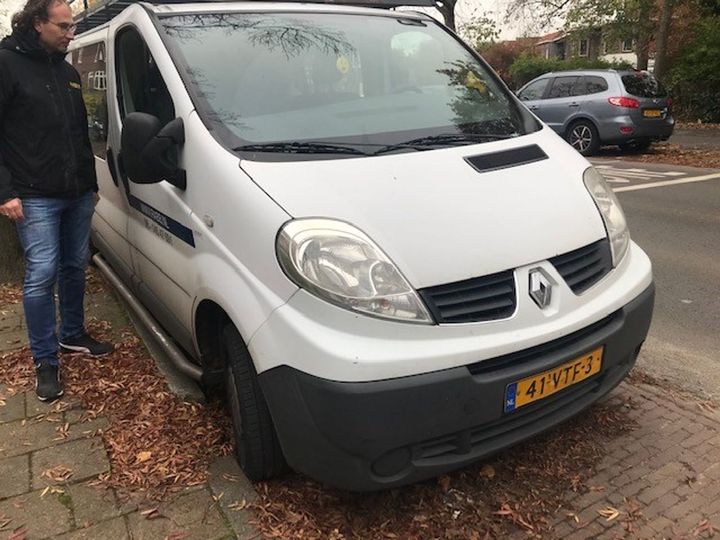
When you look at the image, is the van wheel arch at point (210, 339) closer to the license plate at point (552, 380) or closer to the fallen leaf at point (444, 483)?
the fallen leaf at point (444, 483)

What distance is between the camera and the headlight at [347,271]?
214 cm

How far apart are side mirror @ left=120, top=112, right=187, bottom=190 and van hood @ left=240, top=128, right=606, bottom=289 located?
16.8 inches

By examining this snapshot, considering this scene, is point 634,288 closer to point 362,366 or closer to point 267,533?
point 362,366

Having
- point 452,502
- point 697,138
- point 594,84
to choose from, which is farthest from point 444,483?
point 697,138

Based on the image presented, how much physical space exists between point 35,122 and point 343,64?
59.6 inches

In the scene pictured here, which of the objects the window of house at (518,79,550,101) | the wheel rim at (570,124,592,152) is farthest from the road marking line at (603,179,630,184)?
the window of house at (518,79,550,101)

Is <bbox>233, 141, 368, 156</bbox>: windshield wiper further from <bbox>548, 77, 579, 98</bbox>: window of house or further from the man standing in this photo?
<bbox>548, 77, 579, 98</bbox>: window of house

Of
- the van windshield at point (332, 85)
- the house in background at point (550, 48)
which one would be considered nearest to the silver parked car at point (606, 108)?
the van windshield at point (332, 85)

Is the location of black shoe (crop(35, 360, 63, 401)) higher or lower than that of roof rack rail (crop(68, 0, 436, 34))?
lower

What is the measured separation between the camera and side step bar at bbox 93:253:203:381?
3.23 m

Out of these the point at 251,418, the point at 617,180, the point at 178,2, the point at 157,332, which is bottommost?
the point at 617,180

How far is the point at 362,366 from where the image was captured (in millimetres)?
2049

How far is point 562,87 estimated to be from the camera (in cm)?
1379

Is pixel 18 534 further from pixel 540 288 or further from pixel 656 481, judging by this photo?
pixel 656 481
